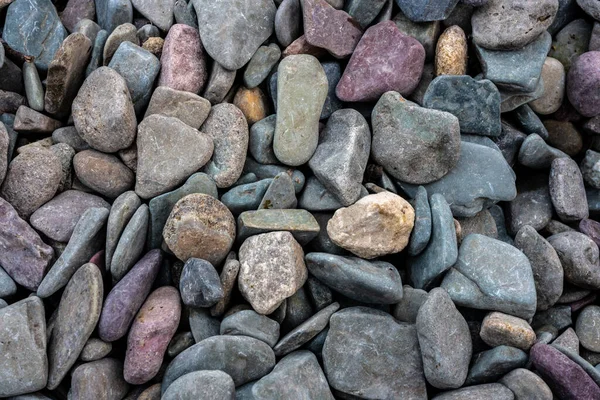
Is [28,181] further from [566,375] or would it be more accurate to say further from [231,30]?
[566,375]

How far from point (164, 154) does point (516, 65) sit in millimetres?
1591

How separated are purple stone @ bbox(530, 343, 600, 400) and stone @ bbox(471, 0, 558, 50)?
132cm

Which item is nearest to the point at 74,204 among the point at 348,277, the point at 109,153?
the point at 109,153

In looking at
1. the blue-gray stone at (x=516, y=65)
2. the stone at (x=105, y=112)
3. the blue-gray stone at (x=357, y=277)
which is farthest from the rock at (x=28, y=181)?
the blue-gray stone at (x=516, y=65)

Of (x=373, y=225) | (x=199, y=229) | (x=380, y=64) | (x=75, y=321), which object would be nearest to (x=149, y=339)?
(x=75, y=321)

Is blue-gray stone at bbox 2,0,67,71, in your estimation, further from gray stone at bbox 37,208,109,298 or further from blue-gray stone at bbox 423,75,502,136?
blue-gray stone at bbox 423,75,502,136

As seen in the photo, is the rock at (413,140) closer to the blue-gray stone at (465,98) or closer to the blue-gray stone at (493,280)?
the blue-gray stone at (465,98)

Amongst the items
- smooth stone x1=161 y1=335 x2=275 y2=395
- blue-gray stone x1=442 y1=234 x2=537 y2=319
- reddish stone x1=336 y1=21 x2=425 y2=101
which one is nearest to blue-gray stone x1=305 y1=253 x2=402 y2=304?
blue-gray stone x1=442 y1=234 x2=537 y2=319

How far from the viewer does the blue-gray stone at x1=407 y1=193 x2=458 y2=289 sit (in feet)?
7.30

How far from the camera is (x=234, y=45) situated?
245 cm

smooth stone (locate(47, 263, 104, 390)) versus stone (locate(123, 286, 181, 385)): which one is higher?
smooth stone (locate(47, 263, 104, 390))

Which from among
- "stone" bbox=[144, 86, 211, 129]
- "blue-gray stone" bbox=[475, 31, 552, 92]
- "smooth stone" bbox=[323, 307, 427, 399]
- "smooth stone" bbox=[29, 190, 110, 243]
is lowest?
"smooth stone" bbox=[323, 307, 427, 399]

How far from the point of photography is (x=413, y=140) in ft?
7.83

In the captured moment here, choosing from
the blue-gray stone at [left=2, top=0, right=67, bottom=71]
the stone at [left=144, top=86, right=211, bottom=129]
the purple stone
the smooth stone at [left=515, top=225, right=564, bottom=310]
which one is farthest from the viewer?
the blue-gray stone at [left=2, top=0, right=67, bottom=71]
